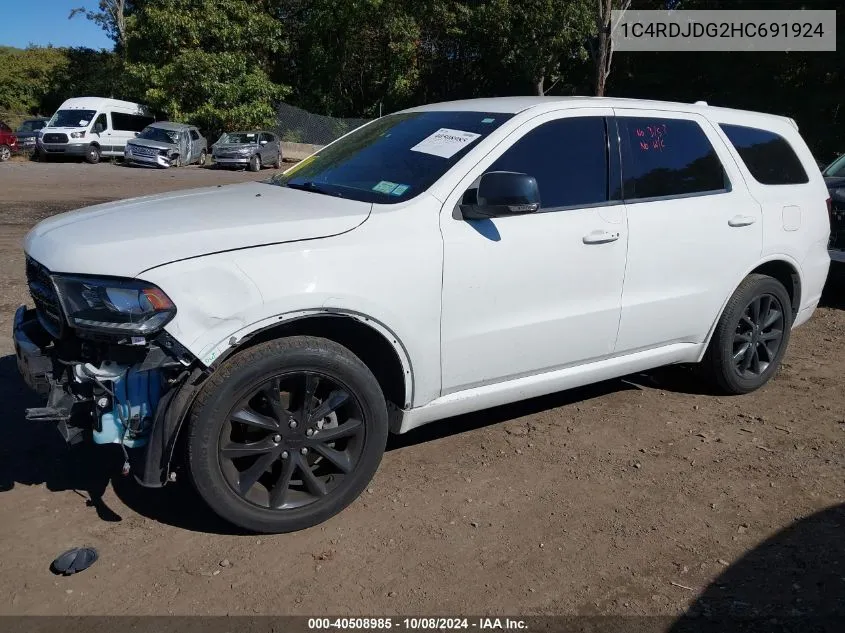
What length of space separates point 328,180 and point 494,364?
4.31 ft

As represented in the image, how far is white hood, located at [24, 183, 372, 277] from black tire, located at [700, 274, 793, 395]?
2595 millimetres

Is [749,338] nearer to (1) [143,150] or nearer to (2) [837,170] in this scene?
(2) [837,170]

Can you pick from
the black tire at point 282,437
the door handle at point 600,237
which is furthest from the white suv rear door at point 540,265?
the black tire at point 282,437

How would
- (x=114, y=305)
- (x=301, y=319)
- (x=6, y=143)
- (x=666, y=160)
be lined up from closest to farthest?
(x=114, y=305), (x=301, y=319), (x=666, y=160), (x=6, y=143)

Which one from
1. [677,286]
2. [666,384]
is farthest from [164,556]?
[666,384]

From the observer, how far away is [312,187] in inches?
159

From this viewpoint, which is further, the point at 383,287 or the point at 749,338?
the point at 749,338

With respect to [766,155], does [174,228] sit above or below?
below

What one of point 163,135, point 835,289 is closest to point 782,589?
point 835,289

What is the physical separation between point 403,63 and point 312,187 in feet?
106

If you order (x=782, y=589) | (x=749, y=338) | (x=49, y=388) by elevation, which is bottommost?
(x=782, y=589)

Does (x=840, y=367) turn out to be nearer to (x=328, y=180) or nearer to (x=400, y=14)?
(x=328, y=180)

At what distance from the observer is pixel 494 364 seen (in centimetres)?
378

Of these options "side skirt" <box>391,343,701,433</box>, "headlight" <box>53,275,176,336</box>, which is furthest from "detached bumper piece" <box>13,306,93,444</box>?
"side skirt" <box>391,343,701,433</box>
